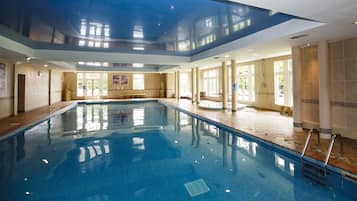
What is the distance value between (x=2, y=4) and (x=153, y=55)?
6.57m

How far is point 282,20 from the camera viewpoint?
4973 mm

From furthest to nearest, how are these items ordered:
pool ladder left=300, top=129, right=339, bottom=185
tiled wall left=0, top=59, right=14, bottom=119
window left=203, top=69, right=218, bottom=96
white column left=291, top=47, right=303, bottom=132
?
window left=203, top=69, right=218, bottom=96 → tiled wall left=0, top=59, right=14, bottom=119 → white column left=291, top=47, right=303, bottom=132 → pool ladder left=300, top=129, right=339, bottom=185

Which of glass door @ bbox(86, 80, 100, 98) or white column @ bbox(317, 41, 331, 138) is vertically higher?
glass door @ bbox(86, 80, 100, 98)

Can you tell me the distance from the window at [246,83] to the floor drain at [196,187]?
1012 cm

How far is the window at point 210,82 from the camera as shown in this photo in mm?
16766

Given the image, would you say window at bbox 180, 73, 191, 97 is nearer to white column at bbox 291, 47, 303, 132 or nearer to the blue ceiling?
the blue ceiling

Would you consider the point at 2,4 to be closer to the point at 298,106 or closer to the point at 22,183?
the point at 22,183

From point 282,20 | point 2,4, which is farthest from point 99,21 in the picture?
point 282,20

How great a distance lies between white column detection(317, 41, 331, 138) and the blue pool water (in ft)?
5.61

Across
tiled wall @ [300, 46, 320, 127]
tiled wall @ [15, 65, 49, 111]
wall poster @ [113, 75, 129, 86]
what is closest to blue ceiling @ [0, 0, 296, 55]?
tiled wall @ [300, 46, 320, 127]

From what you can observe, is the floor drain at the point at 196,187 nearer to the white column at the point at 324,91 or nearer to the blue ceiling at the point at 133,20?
the blue ceiling at the point at 133,20

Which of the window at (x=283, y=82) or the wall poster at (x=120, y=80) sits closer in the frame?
the window at (x=283, y=82)

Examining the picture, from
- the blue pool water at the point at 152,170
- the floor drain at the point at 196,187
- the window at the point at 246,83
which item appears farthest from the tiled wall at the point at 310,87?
the window at the point at 246,83

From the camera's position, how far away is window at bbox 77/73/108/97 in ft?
61.8
